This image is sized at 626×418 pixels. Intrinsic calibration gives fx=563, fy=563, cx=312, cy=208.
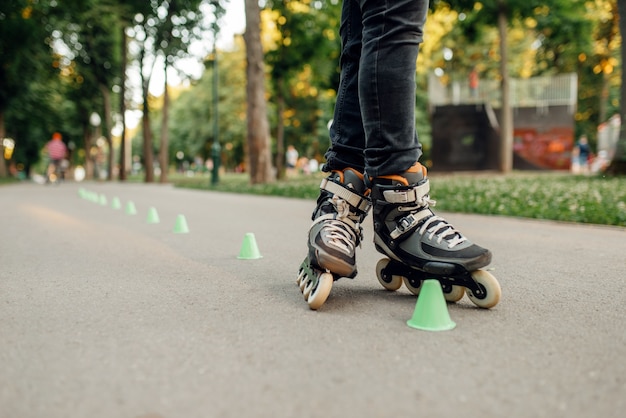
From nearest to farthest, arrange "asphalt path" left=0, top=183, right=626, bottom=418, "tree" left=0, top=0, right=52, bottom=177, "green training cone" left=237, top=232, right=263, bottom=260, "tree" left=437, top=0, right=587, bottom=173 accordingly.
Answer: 1. "asphalt path" left=0, top=183, right=626, bottom=418
2. "green training cone" left=237, top=232, right=263, bottom=260
3. "tree" left=0, top=0, right=52, bottom=177
4. "tree" left=437, top=0, right=587, bottom=173

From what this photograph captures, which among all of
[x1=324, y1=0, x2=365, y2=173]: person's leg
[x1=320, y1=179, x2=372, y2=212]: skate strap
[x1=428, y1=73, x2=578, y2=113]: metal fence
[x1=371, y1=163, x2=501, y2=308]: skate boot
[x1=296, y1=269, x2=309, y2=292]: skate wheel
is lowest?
[x1=296, y1=269, x2=309, y2=292]: skate wheel

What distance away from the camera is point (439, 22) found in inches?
1328

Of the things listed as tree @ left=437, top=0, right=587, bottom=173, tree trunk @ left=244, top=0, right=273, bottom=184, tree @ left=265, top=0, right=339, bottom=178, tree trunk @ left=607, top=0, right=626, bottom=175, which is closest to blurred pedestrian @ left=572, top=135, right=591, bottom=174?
tree @ left=437, top=0, right=587, bottom=173

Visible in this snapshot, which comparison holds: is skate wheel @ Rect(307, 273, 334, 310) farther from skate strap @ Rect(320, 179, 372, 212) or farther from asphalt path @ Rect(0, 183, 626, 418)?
skate strap @ Rect(320, 179, 372, 212)

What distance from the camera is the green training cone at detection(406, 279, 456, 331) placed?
189 cm

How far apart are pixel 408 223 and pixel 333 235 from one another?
12.4 inches

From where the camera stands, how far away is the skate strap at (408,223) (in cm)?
233

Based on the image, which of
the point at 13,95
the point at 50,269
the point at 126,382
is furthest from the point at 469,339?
the point at 13,95

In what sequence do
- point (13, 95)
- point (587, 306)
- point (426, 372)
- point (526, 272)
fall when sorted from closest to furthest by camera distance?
point (426, 372) < point (587, 306) < point (526, 272) < point (13, 95)

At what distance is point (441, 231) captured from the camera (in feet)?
7.45

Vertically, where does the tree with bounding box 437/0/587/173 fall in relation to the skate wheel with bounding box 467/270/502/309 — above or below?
above

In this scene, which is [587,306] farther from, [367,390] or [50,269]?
[50,269]

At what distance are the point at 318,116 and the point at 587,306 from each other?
4736 centimetres

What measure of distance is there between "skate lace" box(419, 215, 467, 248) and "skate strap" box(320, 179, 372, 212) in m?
0.32
